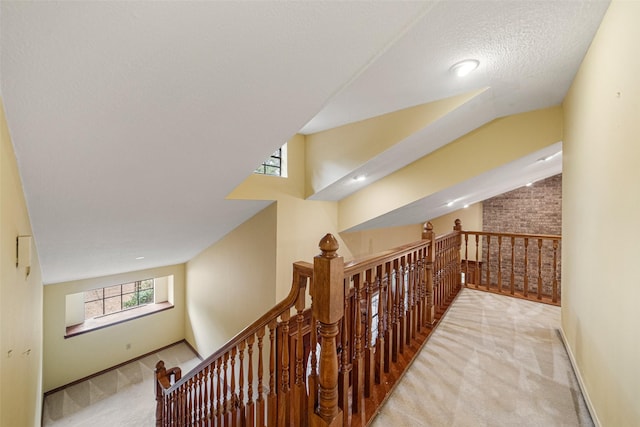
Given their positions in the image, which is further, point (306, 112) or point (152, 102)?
point (306, 112)

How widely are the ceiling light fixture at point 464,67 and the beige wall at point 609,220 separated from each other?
Result: 0.55m

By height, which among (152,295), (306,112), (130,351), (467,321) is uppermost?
(306,112)

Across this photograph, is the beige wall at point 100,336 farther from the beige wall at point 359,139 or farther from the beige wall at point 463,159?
the beige wall at point 463,159

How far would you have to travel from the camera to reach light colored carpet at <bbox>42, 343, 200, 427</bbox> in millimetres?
3756

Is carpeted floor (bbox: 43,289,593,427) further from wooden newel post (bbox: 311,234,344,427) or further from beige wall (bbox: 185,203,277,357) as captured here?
beige wall (bbox: 185,203,277,357)

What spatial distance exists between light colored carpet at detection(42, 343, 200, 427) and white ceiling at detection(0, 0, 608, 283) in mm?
3011

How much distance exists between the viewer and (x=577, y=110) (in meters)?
1.86

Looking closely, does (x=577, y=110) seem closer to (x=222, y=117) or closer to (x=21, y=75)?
(x=222, y=117)

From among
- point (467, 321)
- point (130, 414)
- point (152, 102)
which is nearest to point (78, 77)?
point (152, 102)

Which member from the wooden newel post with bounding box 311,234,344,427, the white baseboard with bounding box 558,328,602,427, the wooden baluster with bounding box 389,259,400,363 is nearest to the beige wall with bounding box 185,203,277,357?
the wooden baluster with bounding box 389,259,400,363

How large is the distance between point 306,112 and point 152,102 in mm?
911

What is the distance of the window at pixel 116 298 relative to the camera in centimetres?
507

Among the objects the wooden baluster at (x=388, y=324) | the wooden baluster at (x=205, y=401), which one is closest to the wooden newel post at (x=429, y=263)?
the wooden baluster at (x=388, y=324)

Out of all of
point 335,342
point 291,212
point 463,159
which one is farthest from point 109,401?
point 463,159
